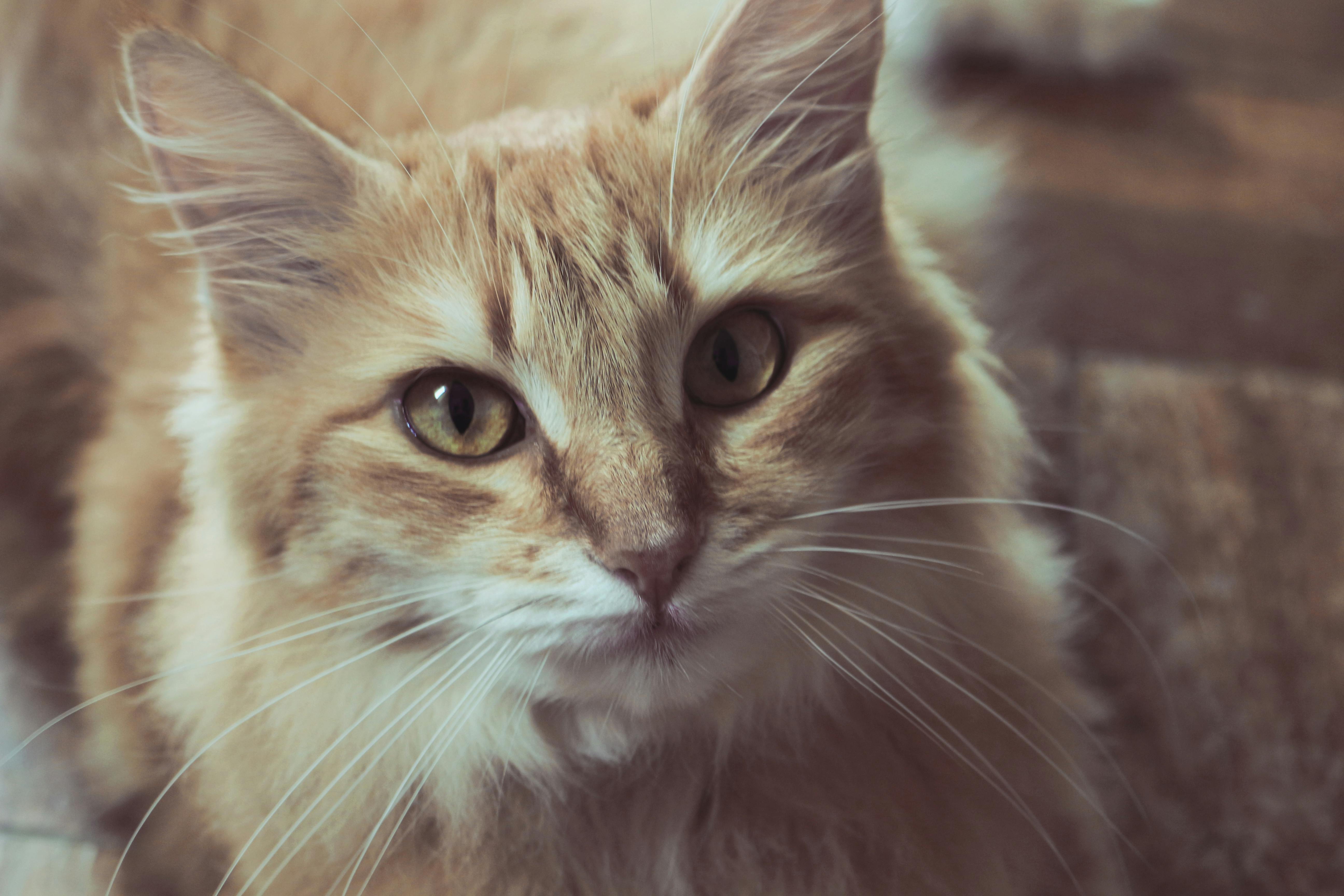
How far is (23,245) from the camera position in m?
0.89

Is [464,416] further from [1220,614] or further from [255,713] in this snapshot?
[1220,614]

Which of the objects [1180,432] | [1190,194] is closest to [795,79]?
[1180,432]

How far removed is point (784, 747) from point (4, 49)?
95cm

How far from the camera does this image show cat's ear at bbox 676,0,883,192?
684 mm

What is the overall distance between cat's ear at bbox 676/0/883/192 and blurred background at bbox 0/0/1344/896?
20.8 inches

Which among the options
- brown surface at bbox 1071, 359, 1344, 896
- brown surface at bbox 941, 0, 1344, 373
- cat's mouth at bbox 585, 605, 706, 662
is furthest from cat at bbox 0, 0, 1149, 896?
brown surface at bbox 941, 0, 1344, 373

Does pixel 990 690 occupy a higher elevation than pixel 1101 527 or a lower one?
lower

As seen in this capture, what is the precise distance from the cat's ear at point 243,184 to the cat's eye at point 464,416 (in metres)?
0.12

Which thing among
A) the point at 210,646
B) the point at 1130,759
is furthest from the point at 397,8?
the point at 1130,759

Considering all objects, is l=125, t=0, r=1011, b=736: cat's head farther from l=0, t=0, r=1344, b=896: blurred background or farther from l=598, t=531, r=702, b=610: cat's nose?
l=0, t=0, r=1344, b=896: blurred background

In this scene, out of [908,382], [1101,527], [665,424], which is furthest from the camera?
[1101,527]

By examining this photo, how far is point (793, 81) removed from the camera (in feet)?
2.37

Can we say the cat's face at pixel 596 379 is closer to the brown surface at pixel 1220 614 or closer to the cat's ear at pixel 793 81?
the cat's ear at pixel 793 81

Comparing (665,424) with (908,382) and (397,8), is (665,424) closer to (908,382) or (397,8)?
(908,382)
